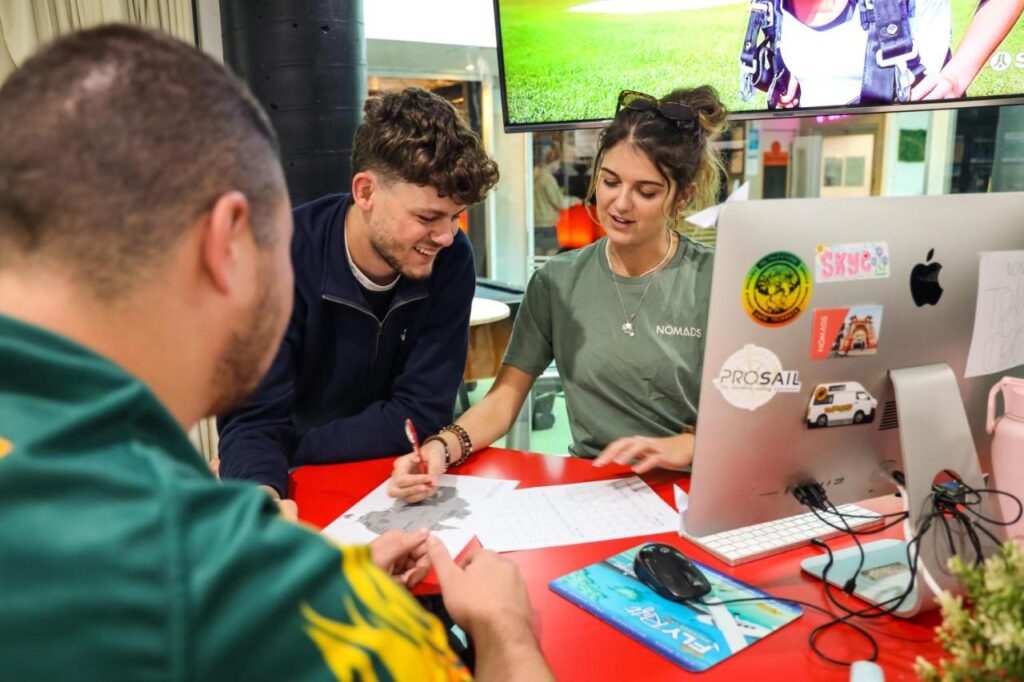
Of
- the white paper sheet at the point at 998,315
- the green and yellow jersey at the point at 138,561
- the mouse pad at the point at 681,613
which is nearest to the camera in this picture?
the green and yellow jersey at the point at 138,561

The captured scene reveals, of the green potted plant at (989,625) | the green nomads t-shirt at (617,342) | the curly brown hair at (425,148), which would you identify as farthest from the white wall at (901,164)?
the green potted plant at (989,625)

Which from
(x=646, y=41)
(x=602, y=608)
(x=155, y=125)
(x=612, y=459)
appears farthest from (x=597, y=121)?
(x=155, y=125)

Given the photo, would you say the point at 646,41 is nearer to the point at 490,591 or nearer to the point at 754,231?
the point at 754,231

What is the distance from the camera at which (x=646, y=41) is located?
8.43 feet

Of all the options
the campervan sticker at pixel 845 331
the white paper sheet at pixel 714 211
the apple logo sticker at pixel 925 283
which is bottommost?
the campervan sticker at pixel 845 331

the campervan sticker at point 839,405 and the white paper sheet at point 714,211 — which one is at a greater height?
the white paper sheet at point 714,211

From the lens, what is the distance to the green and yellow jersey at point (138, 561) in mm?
470

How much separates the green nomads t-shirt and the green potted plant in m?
1.05

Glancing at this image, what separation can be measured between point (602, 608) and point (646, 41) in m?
2.10

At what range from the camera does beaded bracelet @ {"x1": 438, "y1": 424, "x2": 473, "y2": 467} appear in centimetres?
156

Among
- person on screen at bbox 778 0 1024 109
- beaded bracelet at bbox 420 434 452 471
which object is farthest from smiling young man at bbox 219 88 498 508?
person on screen at bbox 778 0 1024 109

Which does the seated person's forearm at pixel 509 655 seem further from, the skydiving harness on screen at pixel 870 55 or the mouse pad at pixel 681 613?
the skydiving harness on screen at pixel 870 55

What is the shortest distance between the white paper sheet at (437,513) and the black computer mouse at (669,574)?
29cm

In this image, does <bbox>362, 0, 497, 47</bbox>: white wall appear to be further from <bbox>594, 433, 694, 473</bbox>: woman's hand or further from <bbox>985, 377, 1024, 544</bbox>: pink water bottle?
<bbox>985, 377, 1024, 544</bbox>: pink water bottle
